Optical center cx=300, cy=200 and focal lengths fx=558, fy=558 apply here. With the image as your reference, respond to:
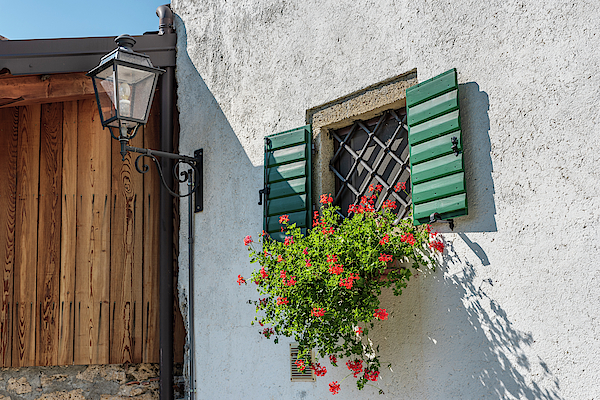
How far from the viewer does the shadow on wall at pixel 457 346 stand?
2.60m

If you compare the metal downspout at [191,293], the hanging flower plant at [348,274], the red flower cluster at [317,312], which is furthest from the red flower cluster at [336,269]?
the metal downspout at [191,293]

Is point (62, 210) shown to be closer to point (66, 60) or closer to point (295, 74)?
point (66, 60)

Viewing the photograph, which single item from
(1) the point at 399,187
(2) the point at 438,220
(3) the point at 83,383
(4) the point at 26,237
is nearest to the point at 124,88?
(1) the point at 399,187

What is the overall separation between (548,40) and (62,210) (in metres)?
4.05

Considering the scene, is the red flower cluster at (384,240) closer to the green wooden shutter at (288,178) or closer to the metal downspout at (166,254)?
the green wooden shutter at (288,178)

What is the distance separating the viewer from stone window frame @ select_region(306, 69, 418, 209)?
333 centimetres

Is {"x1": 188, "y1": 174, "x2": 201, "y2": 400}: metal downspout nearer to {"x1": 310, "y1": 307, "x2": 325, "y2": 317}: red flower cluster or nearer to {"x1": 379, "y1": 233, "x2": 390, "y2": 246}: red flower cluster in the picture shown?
{"x1": 310, "y1": 307, "x2": 325, "y2": 317}: red flower cluster

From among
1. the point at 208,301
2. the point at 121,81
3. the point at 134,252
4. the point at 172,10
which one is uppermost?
the point at 172,10

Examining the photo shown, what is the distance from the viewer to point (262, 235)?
4020 mm

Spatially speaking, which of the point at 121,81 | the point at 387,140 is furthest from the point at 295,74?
the point at 121,81

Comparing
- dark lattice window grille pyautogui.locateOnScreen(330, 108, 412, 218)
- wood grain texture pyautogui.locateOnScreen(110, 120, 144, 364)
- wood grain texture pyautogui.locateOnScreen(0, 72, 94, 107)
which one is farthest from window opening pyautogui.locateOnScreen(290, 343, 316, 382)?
wood grain texture pyautogui.locateOnScreen(0, 72, 94, 107)

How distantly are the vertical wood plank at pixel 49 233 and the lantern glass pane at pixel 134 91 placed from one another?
162 cm

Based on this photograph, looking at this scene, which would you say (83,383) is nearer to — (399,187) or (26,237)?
(26,237)

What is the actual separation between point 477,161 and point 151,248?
304 centimetres
